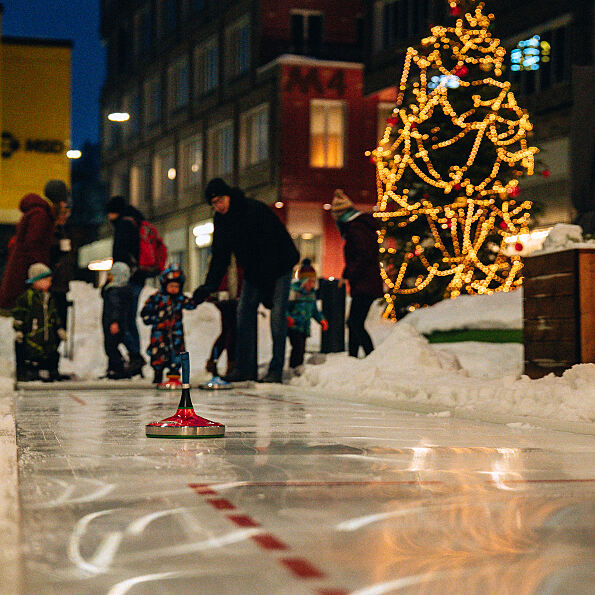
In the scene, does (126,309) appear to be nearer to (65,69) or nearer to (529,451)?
(529,451)

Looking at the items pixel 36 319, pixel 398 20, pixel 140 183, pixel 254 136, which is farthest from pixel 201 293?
pixel 140 183

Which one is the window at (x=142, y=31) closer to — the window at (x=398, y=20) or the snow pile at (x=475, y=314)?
the window at (x=398, y=20)

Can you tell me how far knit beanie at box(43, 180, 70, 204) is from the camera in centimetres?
1603

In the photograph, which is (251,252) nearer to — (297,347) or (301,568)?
(297,347)

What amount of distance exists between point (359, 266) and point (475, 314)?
2.42 m

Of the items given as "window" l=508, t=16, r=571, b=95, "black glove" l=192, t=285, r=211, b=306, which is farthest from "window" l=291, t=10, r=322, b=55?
"black glove" l=192, t=285, r=211, b=306

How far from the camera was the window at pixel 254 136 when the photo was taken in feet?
135

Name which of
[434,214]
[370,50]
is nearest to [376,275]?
[434,214]

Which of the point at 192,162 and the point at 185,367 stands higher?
the point at 192,162

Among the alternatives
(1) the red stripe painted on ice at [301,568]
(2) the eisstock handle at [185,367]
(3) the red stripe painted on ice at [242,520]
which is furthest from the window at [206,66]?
(1) the red stripe painted on ice at [301,568]

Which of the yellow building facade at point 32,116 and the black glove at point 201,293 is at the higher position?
the yellow building facade at point 32,116

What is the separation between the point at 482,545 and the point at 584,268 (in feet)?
23.7

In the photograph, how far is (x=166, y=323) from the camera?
14.7 meters

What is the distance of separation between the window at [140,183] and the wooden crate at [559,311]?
1681 inches
